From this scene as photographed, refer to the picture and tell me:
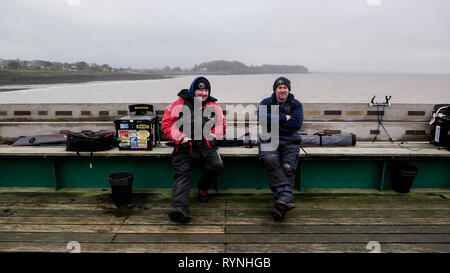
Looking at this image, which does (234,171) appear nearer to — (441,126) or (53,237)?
(53,237)

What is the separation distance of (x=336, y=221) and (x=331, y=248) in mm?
581

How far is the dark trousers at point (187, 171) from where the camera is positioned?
3365mm

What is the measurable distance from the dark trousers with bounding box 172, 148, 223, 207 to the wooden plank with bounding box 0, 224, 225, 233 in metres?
0.28

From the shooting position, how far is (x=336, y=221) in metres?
3.31

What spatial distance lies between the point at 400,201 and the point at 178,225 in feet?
9.04

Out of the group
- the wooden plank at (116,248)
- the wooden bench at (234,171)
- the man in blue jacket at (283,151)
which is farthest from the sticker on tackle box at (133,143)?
the man in blue jacket at (283,151)

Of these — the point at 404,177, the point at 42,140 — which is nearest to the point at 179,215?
the point at 42,140

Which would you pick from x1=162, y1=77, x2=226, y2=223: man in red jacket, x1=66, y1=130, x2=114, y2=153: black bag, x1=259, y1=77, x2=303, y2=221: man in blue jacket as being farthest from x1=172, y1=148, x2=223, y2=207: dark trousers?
x1=66, y1=130, x2=114, y2=153: black bag

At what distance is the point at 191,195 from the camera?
13.2ft

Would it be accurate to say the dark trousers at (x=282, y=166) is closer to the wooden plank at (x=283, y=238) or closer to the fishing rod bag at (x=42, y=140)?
the wooden plank at (x=283, y=238)

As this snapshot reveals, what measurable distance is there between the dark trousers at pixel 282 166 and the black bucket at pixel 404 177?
4.94 feet
